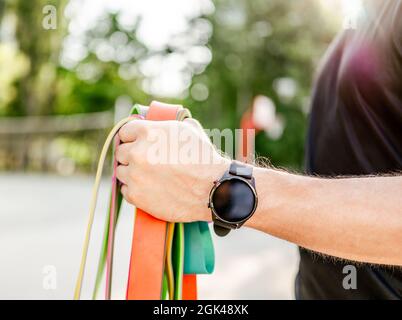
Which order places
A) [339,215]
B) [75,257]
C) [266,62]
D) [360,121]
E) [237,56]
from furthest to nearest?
[266,62] → [237,56] → [75,257] → [360,121] → [339,215]

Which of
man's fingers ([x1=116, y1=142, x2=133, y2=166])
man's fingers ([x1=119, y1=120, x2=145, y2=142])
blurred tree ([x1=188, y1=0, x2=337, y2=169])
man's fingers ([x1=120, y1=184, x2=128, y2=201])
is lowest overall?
man's fingers ([x1=120, y1=184, x2=128, y2=201])

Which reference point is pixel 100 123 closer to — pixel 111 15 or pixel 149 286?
pixel 111 15

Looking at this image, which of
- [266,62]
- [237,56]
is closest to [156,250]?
[237,56]

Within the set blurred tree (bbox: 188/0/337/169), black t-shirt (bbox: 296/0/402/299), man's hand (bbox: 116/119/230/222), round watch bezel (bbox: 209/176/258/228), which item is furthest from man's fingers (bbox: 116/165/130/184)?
blurred tree (bbox: 188/0/337/169)

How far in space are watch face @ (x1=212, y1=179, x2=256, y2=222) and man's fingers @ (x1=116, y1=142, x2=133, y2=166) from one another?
→ 0.57 feet

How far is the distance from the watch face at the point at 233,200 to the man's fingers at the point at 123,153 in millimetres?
173

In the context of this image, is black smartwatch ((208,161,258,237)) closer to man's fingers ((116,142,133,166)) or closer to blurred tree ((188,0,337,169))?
man's fingers ((116,142,133,166))

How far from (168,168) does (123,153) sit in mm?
88

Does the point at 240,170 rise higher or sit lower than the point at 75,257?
lower

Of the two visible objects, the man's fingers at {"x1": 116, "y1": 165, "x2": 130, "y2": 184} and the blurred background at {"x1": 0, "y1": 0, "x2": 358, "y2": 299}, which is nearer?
the man's fingers at {"x1": 116, "y1": 165, "x2": 130, "y2": 184}

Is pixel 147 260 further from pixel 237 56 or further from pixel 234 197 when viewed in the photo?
pixel 237 56

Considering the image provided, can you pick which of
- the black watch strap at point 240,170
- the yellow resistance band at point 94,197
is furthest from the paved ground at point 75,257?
the black watch strap at point 240,170

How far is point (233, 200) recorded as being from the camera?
43.5 inches

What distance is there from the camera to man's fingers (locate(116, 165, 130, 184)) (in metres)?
1.11
